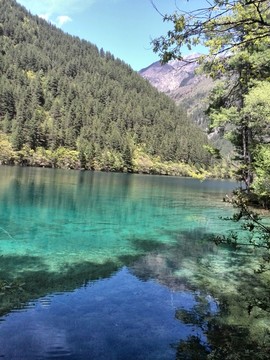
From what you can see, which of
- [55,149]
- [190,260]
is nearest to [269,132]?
[190,260]

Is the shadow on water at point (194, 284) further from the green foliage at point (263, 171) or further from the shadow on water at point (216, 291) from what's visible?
the green foliage at point (263, 171)

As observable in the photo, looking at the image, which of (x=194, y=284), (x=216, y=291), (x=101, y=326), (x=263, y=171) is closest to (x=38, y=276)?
(x=101, y=326)

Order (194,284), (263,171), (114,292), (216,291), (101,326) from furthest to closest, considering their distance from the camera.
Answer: (263,171) < (194,284) < (216,291) < (114,292) < (101,326)

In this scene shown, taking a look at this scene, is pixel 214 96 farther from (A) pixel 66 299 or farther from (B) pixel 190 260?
(A) pixel 66 299

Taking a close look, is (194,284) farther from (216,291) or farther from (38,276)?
(38,276)

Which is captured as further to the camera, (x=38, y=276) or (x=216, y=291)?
(x=38, y=276)

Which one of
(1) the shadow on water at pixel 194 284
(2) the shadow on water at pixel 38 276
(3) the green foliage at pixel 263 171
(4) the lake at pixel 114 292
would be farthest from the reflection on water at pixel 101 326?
(3) the green foliage at pixel 263 171

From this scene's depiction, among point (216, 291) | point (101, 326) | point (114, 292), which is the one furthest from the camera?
point (216, 291)

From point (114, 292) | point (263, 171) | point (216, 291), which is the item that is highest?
point (263, 171)

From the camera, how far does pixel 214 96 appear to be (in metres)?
37.0

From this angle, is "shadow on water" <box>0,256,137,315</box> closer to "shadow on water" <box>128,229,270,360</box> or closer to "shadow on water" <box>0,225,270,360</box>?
"shadow on water" <box>0,225,270,360</box>

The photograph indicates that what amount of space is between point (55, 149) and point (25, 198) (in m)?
117

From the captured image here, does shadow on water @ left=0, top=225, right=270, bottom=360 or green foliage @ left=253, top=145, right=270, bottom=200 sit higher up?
green foliage @ left=253, top=145, right=270, bottom=200

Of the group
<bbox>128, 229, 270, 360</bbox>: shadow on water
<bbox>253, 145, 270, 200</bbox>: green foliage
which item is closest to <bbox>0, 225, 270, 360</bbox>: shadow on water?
<bbox>128, 229, 270, 360</bbox>: shadow on water
